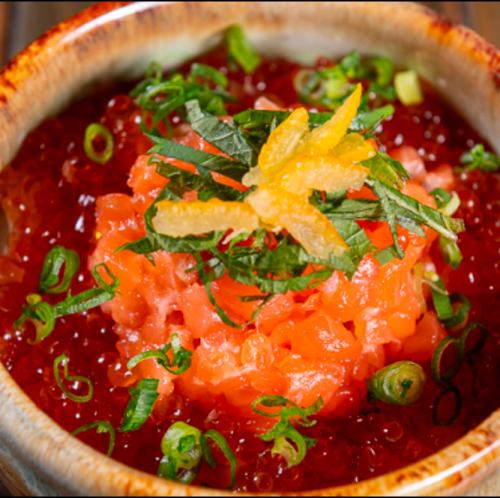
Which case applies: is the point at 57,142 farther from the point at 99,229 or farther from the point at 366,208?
the point at 366,208

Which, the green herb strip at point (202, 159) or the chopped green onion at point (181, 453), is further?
the green herb strip at point (202, 159)

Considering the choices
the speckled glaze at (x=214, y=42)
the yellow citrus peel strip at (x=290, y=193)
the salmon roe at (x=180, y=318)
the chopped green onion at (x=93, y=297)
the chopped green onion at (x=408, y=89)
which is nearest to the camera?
the yellow citrus peel strip at (x=290, y=193)

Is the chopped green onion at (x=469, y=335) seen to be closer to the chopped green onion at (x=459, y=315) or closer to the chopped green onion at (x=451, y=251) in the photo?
the chopped green onion at (x=459, y=315)

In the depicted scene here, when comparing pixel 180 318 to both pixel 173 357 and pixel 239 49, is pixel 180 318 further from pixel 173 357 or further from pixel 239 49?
pixel 239 49

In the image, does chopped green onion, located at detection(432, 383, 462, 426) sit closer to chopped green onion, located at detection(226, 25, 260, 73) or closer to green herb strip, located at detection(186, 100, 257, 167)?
green herb strip, located at detection(186, 100, 257, 167)

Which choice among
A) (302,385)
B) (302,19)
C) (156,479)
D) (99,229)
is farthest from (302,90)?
(156,479)

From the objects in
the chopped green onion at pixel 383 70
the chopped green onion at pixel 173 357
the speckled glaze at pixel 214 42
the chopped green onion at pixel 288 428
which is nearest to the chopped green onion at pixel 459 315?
the chopped green onion at pixel 288 428

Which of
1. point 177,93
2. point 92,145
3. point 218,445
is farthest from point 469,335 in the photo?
point 92,145
